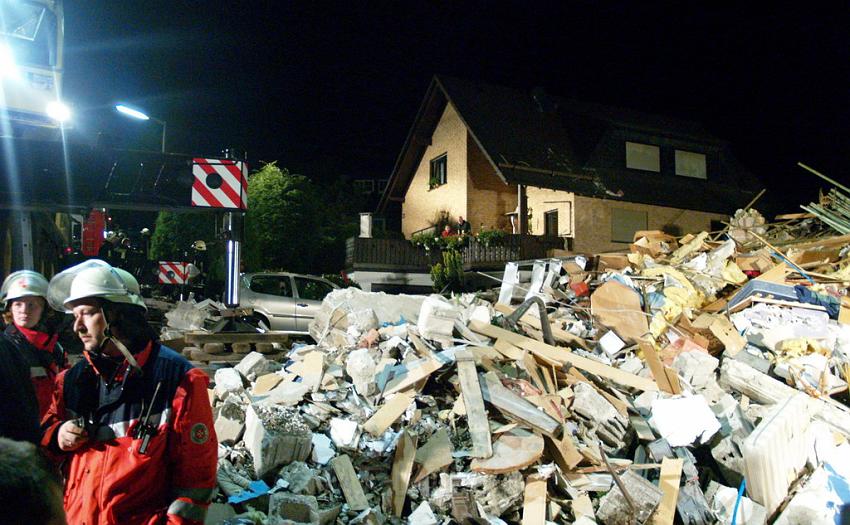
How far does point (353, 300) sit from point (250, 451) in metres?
3.21

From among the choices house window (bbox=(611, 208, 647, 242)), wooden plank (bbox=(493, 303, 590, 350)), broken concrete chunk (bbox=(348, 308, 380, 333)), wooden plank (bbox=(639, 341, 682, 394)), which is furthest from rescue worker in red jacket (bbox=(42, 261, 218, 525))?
house window (bbox=(611, 208, 647, 242))

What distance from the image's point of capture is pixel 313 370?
5840 mm

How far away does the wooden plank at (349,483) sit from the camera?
4.15 m

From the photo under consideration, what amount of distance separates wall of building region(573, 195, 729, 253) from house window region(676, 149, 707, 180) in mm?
2110

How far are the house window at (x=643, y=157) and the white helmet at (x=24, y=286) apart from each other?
23.7 meters

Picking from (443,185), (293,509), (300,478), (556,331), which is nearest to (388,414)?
(300,478)

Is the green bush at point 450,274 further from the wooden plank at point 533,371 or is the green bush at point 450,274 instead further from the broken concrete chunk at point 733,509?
the broken concrete chunk at point 733,509

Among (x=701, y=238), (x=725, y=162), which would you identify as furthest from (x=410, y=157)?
(x=701, y=238)

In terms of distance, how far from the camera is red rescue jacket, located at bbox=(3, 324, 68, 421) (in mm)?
3242

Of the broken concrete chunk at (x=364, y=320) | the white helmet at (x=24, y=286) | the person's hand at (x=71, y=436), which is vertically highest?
the white helmet at (x=24, y=286)

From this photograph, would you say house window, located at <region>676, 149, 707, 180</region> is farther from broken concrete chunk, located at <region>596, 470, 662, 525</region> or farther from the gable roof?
broken concrete chunk, located at <region>596, 470, 662, 525</region>

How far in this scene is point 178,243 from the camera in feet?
74.0

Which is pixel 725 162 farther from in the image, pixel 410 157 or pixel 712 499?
pixel 712 499

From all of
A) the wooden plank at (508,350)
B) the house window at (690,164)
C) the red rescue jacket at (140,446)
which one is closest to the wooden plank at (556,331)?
the wooden plank at (508,350)
